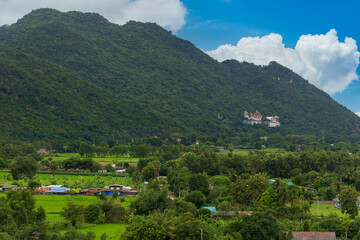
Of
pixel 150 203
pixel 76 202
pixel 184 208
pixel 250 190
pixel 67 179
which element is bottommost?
pixel 76 202

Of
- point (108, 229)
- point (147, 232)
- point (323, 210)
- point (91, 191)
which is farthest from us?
point (91, 191)

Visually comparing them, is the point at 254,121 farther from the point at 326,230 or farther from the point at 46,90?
the point at 326,230

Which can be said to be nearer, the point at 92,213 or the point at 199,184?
the point at 92,213

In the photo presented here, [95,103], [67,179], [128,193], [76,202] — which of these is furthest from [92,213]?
[95,103]

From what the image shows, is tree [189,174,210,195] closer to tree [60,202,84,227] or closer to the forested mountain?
tree [60,202,84,227]

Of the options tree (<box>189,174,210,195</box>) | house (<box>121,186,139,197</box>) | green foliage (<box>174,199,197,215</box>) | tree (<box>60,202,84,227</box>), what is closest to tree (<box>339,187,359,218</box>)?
tree (<box>189,174,210,195</box>)

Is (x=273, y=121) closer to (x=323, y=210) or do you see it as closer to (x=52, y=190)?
(x=323, y=210)
